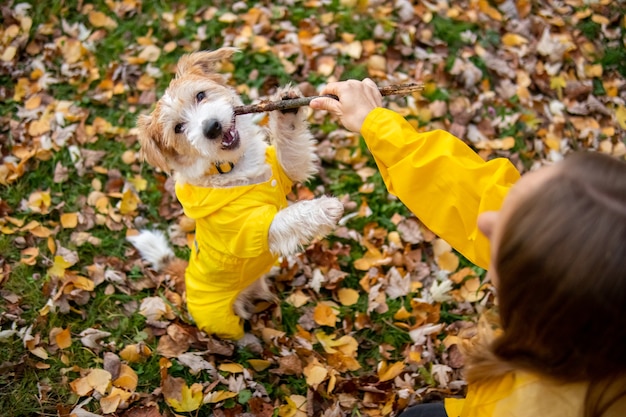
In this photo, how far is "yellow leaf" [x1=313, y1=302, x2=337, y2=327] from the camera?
3824mm

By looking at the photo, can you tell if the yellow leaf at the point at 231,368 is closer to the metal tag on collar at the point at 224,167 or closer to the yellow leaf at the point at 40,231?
the metal tag on collar at the point at 224,167

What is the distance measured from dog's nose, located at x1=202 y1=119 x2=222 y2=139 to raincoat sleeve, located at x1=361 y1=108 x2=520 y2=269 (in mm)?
1011

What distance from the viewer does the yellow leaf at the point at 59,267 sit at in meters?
4.05

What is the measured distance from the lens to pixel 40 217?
4.45 meters

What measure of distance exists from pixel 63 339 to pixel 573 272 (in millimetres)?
3339

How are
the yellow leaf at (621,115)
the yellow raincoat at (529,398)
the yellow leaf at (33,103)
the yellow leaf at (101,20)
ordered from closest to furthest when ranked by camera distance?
1. the yellow raincoat at (529,398)
2. the yellow leaf at (621,115)
3. the yellow leaf at (33,103)
4. the yellow leaf at (101,20)

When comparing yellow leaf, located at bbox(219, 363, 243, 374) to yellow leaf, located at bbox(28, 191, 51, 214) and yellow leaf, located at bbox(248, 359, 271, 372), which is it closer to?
yellow leaf, located at bbox(248, 359, 271, 372)

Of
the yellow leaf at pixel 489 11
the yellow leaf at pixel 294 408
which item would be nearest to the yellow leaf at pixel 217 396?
the yellow leaf at pixel 294 408

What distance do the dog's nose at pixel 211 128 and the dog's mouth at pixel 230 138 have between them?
0.07 meters

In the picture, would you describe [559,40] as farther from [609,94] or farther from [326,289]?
[326,289]

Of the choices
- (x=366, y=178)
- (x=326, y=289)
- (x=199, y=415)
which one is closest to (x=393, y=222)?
(x=366, y=178)

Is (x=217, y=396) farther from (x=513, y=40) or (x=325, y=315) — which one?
(x=513, y=40)

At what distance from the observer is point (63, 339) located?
12.1ft

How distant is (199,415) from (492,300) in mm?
2185
